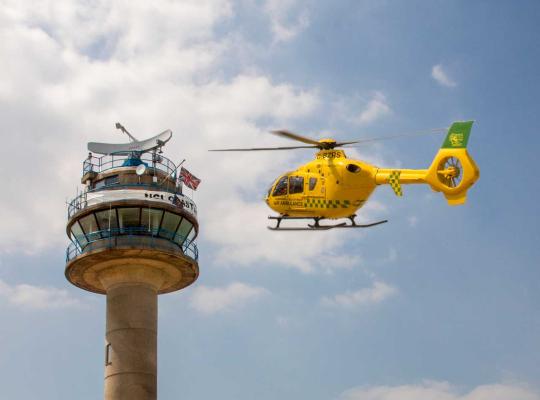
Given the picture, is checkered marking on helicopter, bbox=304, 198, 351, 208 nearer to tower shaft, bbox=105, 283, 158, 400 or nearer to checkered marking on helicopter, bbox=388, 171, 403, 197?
checkered marking on helicopter, bbox=388, 171, 403, 197

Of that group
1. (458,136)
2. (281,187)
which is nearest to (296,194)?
(281,187)

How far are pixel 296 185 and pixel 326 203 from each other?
6.10 ft

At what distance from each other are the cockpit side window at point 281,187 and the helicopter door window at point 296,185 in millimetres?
305

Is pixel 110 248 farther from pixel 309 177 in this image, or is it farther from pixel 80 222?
pixel 309 177

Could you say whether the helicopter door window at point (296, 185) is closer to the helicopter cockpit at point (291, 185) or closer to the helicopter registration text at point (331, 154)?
the helicopter cockpit at point (291, 185)

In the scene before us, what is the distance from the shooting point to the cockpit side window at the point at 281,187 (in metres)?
47.2

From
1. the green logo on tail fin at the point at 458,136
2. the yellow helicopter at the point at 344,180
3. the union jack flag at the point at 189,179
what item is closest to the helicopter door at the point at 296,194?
the yellow helicopter at the point at 344,180

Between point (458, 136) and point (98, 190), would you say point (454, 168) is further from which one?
point (98, 190)

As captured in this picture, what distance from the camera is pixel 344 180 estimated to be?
4597 cm

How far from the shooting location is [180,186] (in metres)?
64.5

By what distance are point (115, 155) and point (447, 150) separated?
28289mm

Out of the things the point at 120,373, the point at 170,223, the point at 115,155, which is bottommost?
the point at 120,373

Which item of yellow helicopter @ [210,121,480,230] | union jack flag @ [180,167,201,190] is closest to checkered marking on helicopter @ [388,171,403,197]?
yellow helicopter @ [210,121,480,230]

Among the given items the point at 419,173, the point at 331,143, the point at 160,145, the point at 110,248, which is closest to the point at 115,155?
the point at 160,145
